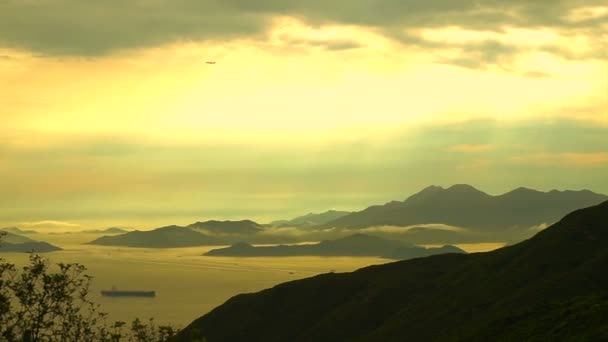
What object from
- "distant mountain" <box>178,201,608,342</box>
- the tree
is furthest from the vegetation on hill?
"distant mountain" <box>178,201,608,342</box>

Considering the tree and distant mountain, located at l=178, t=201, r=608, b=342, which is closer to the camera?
the tree

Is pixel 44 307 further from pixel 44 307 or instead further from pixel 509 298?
pixel 509 298

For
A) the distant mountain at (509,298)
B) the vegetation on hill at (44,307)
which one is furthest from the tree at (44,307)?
the distant mountain at (509,298)

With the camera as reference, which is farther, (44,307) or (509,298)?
(509,298)

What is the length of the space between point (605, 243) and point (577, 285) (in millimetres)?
33027

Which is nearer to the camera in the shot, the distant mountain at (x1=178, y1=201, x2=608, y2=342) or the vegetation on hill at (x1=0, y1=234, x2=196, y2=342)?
the vegetation on hill at (x1=0, y1=234, x2=196, y2=342)

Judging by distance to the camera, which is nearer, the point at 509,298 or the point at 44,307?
the point at 44,307

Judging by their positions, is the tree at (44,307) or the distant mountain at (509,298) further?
the distant mountain at (509,298)

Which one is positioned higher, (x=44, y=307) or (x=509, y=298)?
(x=44, y=307)

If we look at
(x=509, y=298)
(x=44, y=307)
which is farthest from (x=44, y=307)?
(x=509, y=298)

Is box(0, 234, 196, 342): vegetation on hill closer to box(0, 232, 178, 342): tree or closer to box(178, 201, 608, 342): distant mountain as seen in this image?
box(0, 232, 178, 342): tree

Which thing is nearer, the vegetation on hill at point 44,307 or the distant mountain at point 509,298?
the vegetation on hill at point 44,307

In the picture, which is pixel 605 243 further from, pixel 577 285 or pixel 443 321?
pixel 443 321

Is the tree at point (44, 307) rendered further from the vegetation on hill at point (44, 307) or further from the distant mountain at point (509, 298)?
the distant mountain at point (509, 298)
